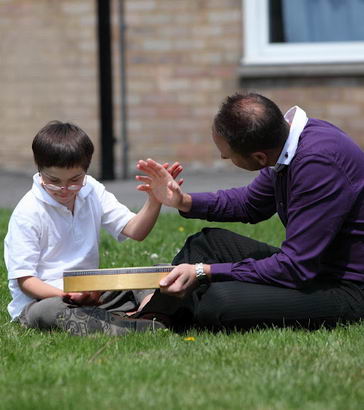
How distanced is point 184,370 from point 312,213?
0.93 metres

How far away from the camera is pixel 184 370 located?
11.3 ft

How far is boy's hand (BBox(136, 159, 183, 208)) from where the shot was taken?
432cm

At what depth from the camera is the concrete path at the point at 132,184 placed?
9539mm

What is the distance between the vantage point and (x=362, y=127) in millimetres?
11008

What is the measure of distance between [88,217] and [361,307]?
1.32 meters

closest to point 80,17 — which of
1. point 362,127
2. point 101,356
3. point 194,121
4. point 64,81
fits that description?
point 64,81

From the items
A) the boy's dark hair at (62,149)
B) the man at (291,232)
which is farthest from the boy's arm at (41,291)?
the boy's dark hair at (62,149)

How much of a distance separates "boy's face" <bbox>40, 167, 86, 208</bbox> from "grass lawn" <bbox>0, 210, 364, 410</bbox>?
Result: 63 cm

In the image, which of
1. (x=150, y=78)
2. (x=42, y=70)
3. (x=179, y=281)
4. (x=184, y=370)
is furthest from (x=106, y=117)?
(x=184, y=370)

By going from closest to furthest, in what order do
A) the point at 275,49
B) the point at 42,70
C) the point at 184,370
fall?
1. the point at 184,370
2. the point at 275,49
3. the point at 42,70

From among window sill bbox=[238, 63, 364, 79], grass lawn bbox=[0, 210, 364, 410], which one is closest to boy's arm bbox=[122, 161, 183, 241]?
grass lawn bbox=[0, 210, 364, 410]

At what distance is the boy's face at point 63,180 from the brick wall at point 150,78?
6.97m

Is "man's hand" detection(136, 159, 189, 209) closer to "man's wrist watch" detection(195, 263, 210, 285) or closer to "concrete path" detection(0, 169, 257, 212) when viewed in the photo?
"man's wrist watch" detection(195, 263, 210, 285)

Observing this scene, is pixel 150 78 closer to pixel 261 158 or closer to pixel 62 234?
pixel 62 234
